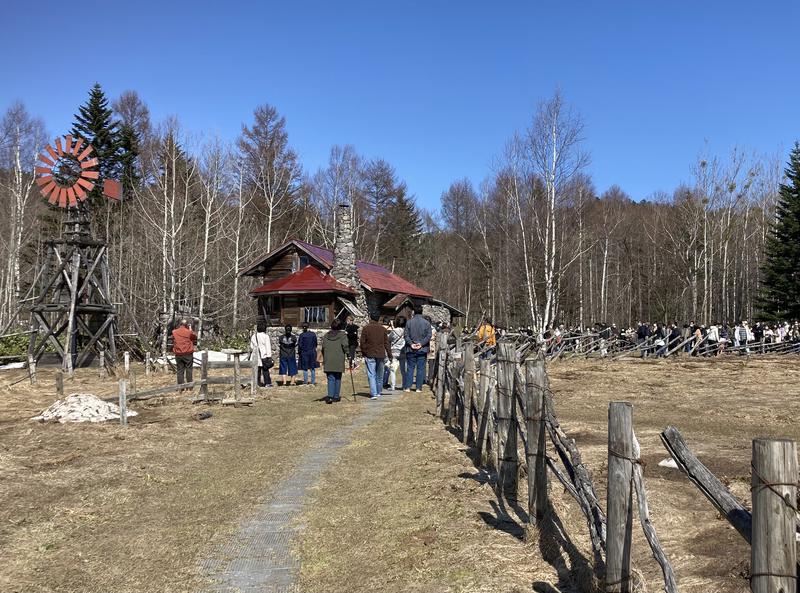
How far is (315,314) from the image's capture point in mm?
31547

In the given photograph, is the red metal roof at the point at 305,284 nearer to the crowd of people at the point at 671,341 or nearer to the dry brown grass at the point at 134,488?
the crowd of people at the point at 671,341

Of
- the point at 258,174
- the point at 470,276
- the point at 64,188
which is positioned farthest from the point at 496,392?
the point at 470,276

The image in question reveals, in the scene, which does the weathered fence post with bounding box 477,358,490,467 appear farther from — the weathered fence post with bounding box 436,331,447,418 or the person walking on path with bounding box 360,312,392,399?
the person walking on path with bounding box 360,312,392,399

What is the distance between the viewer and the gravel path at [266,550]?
5227mm

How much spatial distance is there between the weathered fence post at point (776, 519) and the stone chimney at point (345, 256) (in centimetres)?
2942

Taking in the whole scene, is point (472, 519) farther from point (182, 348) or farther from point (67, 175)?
point (67, 175)

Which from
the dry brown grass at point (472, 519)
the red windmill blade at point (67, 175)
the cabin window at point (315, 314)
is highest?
the red windmill blade at point (67, 175)

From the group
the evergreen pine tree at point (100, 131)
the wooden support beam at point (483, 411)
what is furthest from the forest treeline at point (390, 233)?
the wooden support beam at point (483, 411)

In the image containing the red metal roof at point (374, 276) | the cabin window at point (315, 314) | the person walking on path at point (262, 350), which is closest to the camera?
the person walking on path at point (262, 350)

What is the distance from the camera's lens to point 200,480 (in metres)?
8.64

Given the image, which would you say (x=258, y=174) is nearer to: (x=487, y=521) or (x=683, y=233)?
(x=683, y=233)

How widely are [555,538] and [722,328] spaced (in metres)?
34.1

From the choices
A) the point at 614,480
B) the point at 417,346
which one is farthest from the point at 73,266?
the point at 614,480

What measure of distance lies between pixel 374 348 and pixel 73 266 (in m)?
13.1
